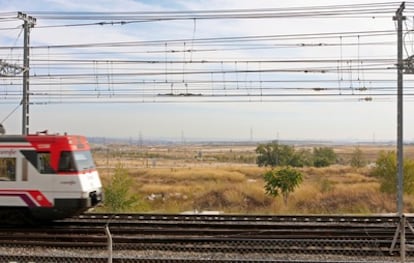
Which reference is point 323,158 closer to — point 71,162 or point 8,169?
point 71,162

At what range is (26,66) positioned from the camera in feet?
63.6

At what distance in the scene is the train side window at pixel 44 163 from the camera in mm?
14336

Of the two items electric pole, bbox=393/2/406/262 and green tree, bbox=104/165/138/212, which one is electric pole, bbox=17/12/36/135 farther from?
electric pole, bbox=393/2/406/262

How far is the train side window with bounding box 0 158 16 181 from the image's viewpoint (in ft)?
47.3

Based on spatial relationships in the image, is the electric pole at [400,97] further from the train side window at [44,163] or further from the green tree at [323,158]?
the green tree at [323,158]

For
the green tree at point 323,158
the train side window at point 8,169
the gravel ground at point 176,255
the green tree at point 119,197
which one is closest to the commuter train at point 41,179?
the train side window at point 8,169

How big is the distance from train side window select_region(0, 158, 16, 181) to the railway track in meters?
1.51

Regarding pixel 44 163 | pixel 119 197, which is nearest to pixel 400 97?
pixel 44 163

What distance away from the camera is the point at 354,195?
95.8 ft

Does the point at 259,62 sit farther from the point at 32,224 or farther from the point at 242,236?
the point at 32,224

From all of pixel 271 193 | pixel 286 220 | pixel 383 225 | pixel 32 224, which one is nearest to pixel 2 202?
pixel 32 224

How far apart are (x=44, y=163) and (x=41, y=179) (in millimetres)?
450

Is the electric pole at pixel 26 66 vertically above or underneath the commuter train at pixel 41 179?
above

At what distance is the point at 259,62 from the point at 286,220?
516 centimetres
